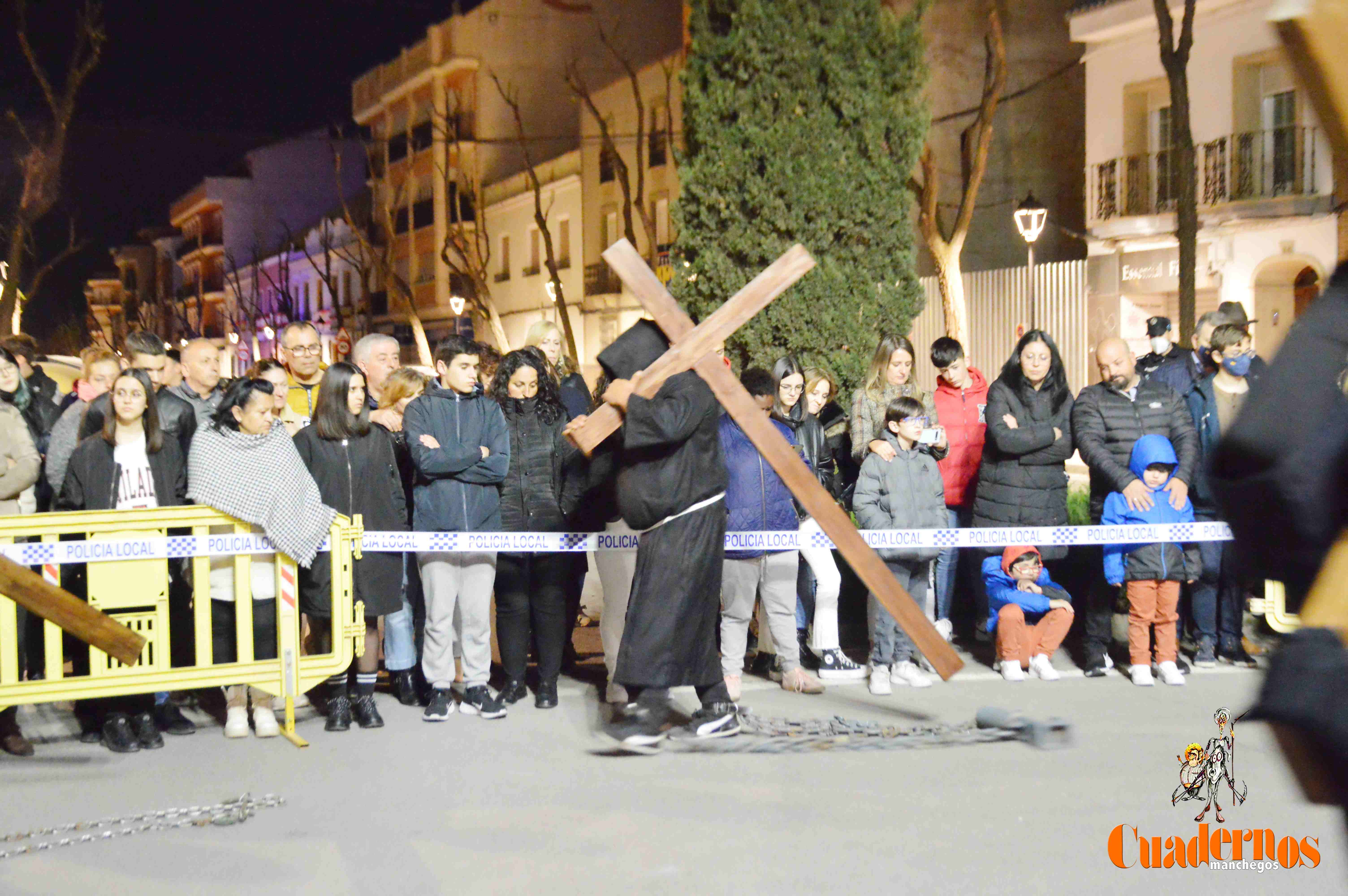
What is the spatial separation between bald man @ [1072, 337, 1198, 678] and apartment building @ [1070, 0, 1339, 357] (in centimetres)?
1215

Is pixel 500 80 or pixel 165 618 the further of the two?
pixel 500 80

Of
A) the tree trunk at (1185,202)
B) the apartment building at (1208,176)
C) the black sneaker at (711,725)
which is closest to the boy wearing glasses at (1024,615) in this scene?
the black sneaker at (711,725)

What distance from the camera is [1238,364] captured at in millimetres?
8211

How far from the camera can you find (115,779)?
596cm

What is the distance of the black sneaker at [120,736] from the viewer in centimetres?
646

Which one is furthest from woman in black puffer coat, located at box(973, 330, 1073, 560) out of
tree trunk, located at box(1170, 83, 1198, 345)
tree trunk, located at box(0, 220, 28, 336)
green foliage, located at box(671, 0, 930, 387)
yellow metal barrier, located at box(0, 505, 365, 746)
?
tree trunk, located at box(0, 220, 28, 336)

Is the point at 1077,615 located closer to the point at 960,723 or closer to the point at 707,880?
the point at 960,723

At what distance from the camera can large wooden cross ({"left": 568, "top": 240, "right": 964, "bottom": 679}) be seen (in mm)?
5703

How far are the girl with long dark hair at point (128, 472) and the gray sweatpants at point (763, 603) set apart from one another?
9.65 ft

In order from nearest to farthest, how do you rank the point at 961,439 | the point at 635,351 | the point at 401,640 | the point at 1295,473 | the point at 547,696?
1. the point at 1295,473
2. the point at 635,351
3. the point at 547,696
4. the point at 401,640
5. the point at 961,439

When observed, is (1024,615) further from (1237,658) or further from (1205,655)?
(1237,658)

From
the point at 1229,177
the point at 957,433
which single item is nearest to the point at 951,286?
the point at 1229,177

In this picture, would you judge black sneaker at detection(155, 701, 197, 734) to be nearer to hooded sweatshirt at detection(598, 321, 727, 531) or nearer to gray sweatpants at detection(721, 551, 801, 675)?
hooded sweatshirt at detection(598, 321, 727, 531)

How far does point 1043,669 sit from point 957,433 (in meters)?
1.69
